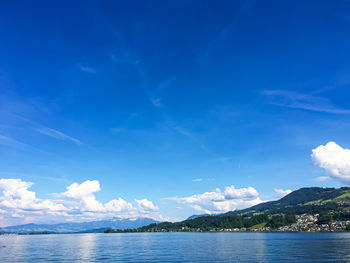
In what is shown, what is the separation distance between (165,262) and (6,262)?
51836mm

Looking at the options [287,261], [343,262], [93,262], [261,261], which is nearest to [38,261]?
[93,262]

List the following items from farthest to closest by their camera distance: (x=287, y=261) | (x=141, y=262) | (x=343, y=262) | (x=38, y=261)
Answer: (x=38, y=261) < (x=141, y=262) < (x=287, y=261) < (x=343, y=262)

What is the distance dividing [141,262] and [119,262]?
687 cm

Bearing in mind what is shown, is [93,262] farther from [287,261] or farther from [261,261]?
[287,261]

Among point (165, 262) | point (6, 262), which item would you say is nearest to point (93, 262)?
point (165, 262)

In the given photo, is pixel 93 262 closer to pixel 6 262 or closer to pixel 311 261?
pixel 6 262

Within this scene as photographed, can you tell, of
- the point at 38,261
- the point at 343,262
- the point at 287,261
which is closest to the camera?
the point at 343,262

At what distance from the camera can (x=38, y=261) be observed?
91688 mm

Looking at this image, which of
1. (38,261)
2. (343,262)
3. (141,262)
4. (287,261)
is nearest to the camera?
(343,262)

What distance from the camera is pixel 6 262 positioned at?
90000 mm

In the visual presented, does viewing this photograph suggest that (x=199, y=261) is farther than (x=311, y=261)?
Yes

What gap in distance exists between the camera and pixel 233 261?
81.7 meters

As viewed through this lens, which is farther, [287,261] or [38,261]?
[38,261]

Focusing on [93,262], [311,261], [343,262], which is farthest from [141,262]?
[343,262]
